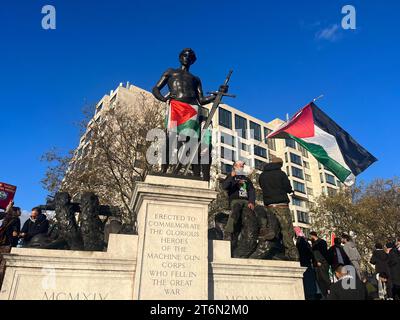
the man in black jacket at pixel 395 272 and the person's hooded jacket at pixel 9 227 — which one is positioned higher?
the person's hooded jacket at pixel 9 227

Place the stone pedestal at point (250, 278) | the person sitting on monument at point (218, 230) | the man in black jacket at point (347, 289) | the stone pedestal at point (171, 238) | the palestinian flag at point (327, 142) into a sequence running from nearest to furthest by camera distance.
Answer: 1. the stone pedestal at point (171, 238)
2. the man in black jacket at point (347, 289)
3. the stone pedestal at point (250, 278)
4. the person sitting on monument at point (218, 230)
5. the palestinian flag at point (327, 142)

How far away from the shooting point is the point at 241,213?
748 centimetres

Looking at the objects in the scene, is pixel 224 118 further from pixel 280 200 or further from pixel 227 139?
pixel 280 200

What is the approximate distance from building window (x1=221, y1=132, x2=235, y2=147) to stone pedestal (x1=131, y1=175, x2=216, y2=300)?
55229 mm

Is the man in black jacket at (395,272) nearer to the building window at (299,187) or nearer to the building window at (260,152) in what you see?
the building window at (260,152)

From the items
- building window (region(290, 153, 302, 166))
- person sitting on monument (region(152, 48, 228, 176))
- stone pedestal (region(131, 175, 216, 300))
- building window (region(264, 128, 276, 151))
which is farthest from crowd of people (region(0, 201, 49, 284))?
building window (region(290, 153, 302, 166))

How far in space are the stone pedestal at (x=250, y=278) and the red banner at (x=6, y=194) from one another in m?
10.9

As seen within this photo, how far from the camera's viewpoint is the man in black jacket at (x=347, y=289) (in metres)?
5.77

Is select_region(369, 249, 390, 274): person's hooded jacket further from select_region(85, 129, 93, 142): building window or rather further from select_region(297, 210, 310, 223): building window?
select_region(297, 210, 310, 223): building window

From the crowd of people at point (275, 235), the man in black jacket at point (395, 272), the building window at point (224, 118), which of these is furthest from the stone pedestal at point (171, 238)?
the building window at point (224, 118)

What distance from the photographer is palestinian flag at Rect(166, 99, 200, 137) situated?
7816 mm

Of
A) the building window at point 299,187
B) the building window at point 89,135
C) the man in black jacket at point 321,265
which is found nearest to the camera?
the man in black jacket at point 321,265
